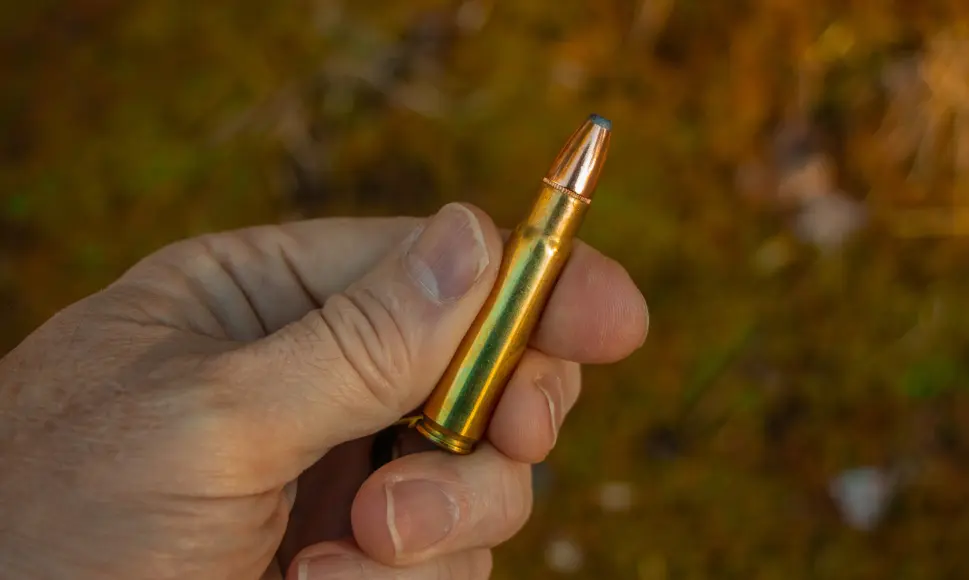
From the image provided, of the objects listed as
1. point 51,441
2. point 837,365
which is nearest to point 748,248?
point 837,365

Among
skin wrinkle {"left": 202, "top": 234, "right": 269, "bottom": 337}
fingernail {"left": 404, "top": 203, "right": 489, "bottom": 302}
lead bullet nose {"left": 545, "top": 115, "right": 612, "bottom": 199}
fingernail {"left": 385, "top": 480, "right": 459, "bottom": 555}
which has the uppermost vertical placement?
lead bullet nose {"left": 545, "top": 115, "right": 612, "bottom": 199}

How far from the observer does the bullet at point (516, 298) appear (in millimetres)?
1295

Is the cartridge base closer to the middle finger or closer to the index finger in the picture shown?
the middle finger

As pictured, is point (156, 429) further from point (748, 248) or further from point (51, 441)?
point (748, 248)

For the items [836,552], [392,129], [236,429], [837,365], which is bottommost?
[836,552]

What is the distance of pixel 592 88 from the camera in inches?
91.9

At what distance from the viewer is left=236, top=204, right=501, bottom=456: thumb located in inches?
49.4

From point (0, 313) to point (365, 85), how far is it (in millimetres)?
1223

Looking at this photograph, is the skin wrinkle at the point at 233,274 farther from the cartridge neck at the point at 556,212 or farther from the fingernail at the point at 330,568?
the cartridge neck at the point at 556,212

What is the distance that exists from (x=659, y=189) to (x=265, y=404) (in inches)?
55.1

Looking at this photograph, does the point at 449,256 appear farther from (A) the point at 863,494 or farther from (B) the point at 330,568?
(A) the point at 863,494

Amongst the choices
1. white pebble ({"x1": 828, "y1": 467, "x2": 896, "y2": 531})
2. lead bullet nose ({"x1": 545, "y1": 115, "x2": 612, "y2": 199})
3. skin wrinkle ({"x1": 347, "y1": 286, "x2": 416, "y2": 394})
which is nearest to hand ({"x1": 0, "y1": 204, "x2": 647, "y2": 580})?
skin wrinkle ({"x1": 347, "y1": 286, "x2": 416, "y2": 394})

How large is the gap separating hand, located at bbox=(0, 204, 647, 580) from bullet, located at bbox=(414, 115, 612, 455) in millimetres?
36

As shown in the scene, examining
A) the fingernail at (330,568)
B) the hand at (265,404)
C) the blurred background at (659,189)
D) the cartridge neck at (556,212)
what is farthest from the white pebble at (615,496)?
the cartridge neck at (556,212)
